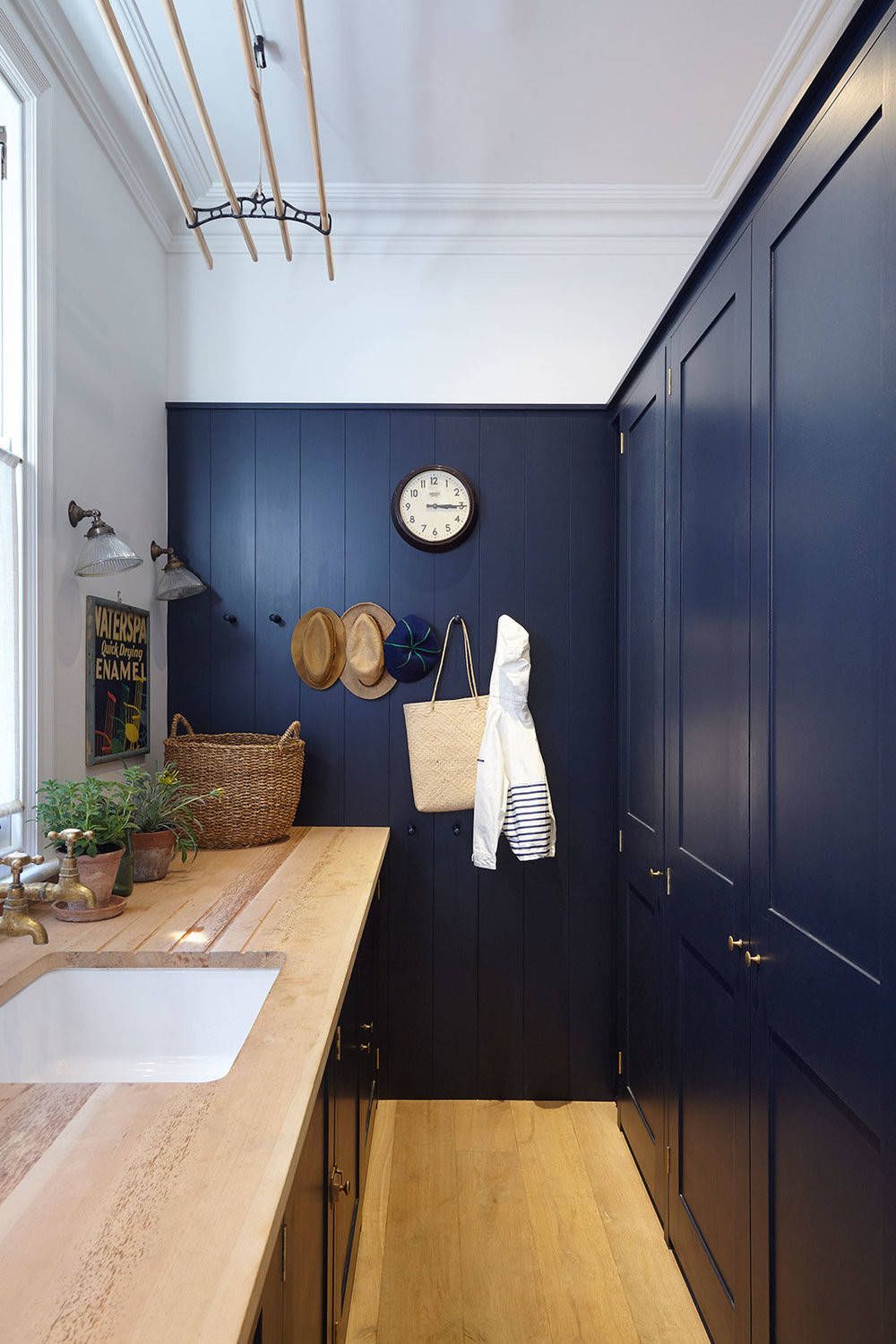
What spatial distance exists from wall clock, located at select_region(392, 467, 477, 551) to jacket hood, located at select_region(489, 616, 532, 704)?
0.35 metres

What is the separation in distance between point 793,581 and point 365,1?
64.1 inches

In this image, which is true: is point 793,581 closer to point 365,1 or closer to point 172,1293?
point 172,1293

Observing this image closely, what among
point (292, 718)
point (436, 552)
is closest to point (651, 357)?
point (436, 552)

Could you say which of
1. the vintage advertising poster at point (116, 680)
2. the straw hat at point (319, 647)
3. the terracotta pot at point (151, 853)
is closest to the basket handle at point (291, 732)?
the straw hat at point (319, 647)

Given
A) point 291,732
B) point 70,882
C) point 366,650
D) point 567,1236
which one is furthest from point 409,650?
point 567,1236

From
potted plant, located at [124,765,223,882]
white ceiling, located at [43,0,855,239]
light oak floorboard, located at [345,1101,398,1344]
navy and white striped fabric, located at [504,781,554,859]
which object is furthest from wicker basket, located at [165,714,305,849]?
white ceiling, located at [43,0,855,239]

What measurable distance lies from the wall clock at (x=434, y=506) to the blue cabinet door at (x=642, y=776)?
48 cm

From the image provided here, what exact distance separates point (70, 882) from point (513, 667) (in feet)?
4.70

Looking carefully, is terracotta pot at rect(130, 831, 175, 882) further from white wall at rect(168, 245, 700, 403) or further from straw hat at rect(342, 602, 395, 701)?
white wall at rect(168, 245, 700, 403)

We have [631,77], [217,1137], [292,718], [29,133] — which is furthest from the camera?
→ [292,718]

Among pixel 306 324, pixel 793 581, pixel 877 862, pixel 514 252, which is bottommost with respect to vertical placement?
pixel 877 862

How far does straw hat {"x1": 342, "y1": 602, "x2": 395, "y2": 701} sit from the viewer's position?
2650mm

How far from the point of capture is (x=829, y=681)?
1155mm

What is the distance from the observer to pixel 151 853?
1953 mm
